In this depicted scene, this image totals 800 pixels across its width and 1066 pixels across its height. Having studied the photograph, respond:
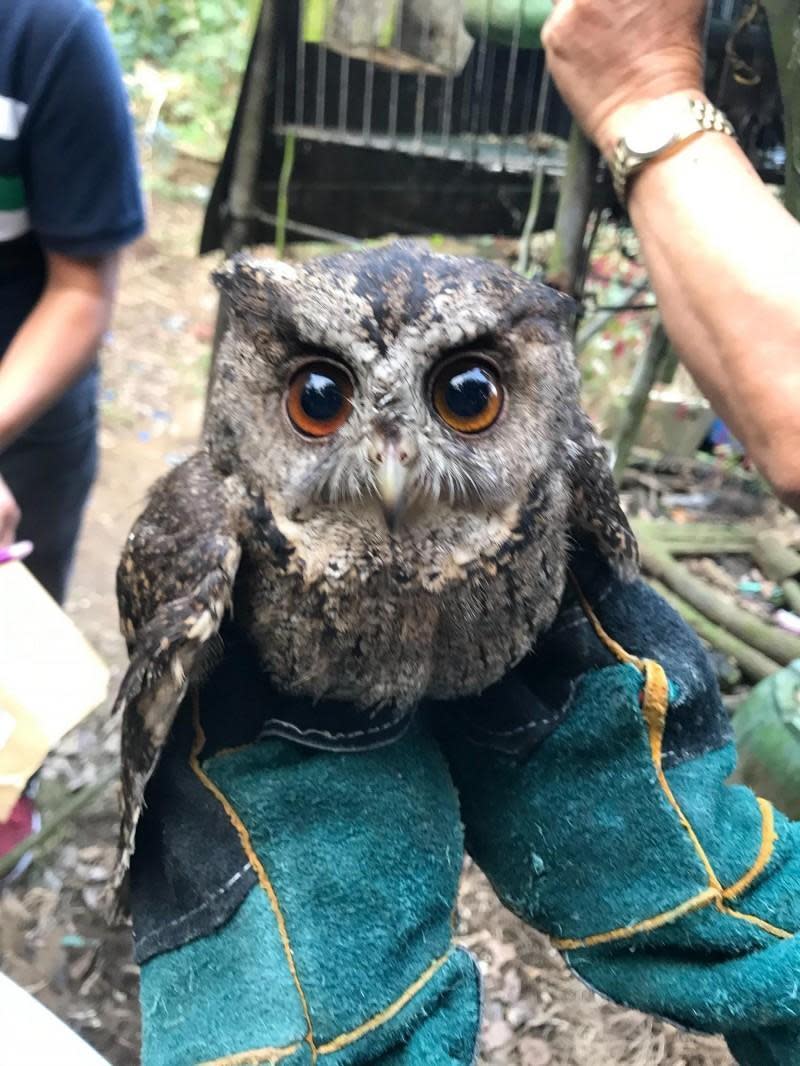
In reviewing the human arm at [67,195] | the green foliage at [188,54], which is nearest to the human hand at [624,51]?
the human arm at [67,195]

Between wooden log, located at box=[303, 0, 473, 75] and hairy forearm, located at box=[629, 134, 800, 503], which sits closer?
hairy forearm, located at box=[629, 134, 800, 503]

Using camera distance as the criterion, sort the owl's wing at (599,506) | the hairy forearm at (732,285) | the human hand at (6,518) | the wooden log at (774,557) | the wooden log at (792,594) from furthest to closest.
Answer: the wooden log at (774,557), the wooden log at (792,594), the human hand at (6,518), the owl's wing at (599,506), the hairy forearm at (732,285)

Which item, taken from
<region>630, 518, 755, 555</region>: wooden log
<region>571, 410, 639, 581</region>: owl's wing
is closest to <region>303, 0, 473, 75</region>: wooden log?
<region>571, 410, 639, 581</region>: owl's wing

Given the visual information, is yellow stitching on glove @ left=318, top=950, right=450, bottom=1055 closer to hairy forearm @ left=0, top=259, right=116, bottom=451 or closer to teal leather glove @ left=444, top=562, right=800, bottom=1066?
teal leather glove @ left=444, top=562, right=800, bottom=1066

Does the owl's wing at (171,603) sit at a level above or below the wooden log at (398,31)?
below

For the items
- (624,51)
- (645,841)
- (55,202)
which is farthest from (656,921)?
(55,202)

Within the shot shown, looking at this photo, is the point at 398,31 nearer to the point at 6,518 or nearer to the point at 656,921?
the point at 6,518

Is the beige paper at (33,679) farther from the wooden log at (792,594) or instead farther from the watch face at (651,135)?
the wooden log at (792,594)
